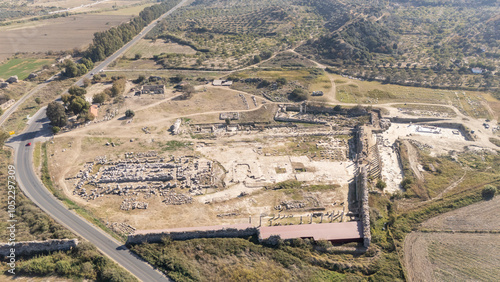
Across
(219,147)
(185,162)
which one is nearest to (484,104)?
(219,147)

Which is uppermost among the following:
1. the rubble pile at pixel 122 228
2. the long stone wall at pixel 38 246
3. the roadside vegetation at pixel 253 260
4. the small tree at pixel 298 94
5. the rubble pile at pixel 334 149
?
the small tree at pixel 298 94

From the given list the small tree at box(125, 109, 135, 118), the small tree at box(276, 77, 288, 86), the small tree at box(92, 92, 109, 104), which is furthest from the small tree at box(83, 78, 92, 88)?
the small tree at box(276, 77, 288, 86)

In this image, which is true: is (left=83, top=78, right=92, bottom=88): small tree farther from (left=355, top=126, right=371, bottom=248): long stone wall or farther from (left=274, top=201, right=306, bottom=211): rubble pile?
(left=355, top=126, right=371, bottom=248): long stone wall

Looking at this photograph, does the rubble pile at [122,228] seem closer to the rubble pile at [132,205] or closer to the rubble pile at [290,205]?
the rubble pile at [132,205]

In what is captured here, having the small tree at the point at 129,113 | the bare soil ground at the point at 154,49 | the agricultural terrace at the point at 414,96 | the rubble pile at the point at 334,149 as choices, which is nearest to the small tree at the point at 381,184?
the rubble pile at the point at 334,149

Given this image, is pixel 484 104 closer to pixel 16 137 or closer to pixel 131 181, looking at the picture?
pixel 131 181

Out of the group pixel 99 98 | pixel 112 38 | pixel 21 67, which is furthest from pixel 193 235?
pixel 112 38

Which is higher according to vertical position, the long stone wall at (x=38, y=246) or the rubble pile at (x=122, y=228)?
the long stone wall at (x=38, y=246)
